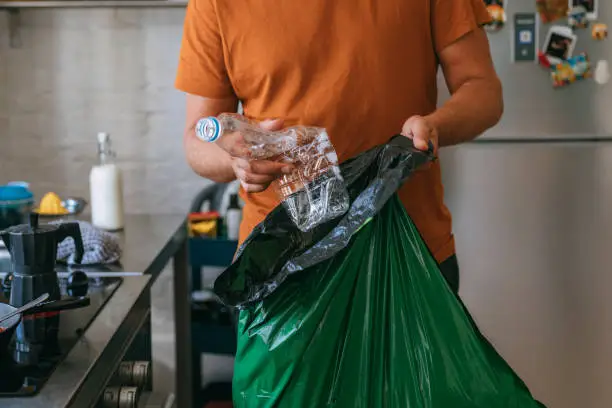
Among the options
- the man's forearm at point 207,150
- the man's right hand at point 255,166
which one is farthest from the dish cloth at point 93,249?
the man's right hand at point 255,166

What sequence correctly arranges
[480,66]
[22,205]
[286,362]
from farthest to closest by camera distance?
[22,205], [480,66], [286,362]

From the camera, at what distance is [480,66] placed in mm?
1279

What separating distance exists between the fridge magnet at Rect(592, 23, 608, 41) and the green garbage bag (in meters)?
1.15

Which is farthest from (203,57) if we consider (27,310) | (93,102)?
(93,102)

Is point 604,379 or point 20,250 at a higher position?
point 20,250

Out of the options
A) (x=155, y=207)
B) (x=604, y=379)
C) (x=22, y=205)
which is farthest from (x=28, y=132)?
(x=604, y=379)

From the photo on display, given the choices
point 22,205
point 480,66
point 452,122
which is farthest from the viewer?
point 22,205

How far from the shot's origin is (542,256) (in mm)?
2018

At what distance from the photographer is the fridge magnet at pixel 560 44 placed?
1.94 m

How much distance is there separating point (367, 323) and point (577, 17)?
1287 mm

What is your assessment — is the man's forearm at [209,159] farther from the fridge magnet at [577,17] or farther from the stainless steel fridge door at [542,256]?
the fridge magnet at [577,17]

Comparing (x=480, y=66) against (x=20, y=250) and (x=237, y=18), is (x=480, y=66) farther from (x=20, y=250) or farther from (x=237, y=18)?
(x=20, y=250)

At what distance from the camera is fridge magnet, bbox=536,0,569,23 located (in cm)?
194

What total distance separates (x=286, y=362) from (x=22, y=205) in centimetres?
93
